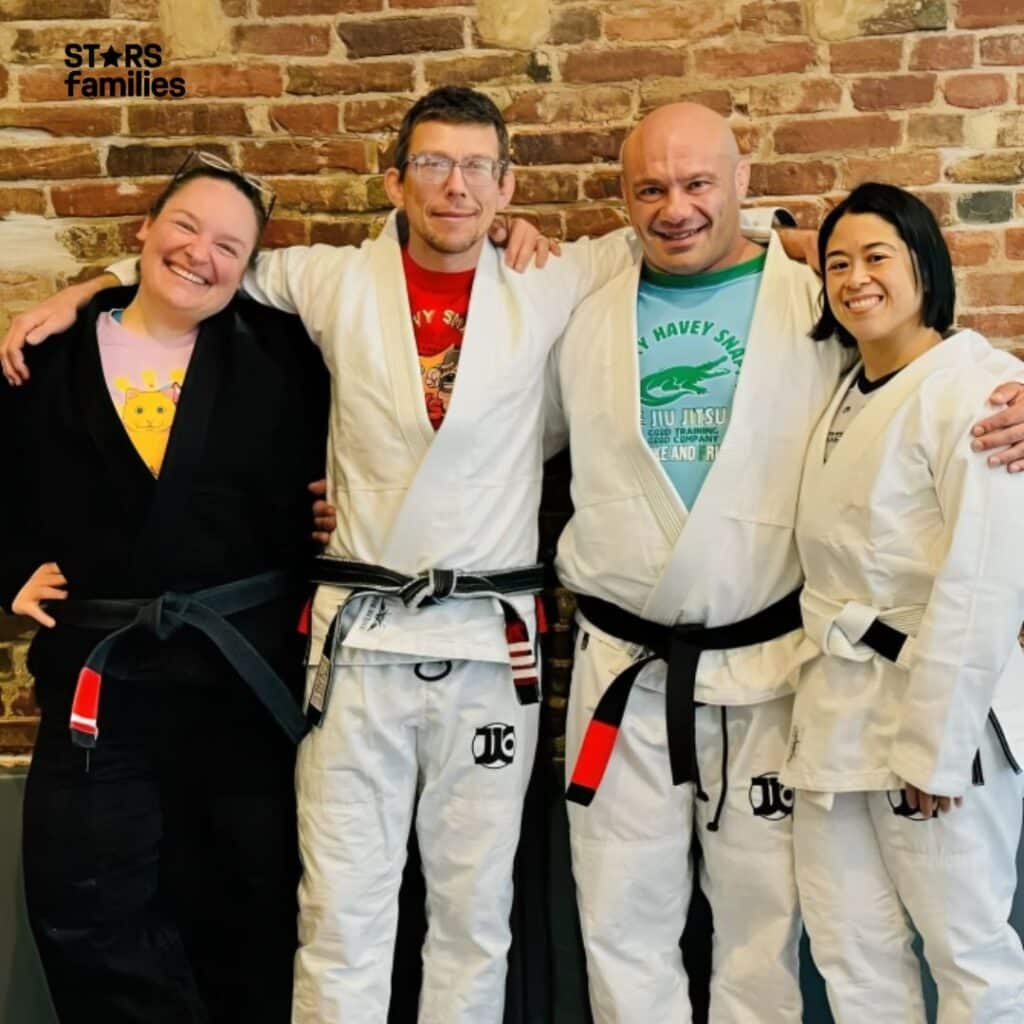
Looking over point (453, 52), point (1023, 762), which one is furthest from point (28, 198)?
point (1023, 762)

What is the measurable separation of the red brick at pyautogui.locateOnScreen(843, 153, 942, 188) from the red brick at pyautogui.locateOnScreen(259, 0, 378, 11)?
1.00 meters

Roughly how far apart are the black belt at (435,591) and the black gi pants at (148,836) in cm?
17

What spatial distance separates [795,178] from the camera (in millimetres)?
2057

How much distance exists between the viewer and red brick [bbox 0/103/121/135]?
210 centimetres

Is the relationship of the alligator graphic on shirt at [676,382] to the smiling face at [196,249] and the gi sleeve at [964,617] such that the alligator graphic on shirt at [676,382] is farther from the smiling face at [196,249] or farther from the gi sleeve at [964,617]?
the smiling face at [196,249]

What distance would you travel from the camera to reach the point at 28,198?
213cm

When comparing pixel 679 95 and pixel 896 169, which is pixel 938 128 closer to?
pixel 896 169

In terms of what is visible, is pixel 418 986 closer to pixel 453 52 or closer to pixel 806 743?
pixel 806 743

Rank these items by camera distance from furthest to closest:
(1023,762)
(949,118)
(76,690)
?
(949,118)
(76,690)
(1023,762)

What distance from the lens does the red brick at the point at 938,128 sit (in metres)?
2.02

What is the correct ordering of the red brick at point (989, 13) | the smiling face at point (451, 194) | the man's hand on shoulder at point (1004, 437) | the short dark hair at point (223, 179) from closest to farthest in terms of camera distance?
the man's hand on shoulder at point (1004, 437), the smiling face at point (451, 194), the short dark hair at point (223, 179), the red brick at point (989, 13)

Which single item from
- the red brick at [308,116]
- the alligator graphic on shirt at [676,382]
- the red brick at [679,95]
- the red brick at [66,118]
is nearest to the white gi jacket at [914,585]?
the alligator graphic on shirt at [676,382]

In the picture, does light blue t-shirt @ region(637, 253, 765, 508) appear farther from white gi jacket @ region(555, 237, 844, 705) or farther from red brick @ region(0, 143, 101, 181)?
red brick @ region(0, 143, 101, 181)

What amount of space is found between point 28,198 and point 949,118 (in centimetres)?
186
